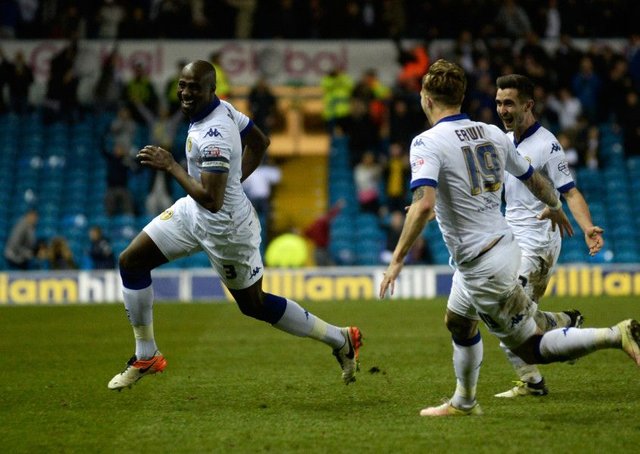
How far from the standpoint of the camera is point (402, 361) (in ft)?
33.3

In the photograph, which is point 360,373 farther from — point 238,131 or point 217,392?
point 238,131

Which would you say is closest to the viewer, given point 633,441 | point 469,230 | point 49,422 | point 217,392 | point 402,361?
point 633,441

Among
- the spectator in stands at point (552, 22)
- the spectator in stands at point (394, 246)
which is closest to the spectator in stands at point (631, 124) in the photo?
the spectator in stands at point (552, 22)

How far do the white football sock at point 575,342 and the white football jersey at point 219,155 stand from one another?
2.44 m

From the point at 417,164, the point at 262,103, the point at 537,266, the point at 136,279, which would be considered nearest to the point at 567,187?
the point at 537,266

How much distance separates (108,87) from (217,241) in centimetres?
1560

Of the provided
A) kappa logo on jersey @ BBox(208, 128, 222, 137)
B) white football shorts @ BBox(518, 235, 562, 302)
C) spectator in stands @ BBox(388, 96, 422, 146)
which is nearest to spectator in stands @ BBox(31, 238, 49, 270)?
spectator in stands @ BBox(388, 96, 422, 146)

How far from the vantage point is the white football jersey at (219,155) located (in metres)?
7.53

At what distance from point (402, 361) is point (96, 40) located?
1530 centimetres

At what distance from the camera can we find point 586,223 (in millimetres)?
7520

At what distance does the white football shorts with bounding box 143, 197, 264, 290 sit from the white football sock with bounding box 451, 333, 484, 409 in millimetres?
1712

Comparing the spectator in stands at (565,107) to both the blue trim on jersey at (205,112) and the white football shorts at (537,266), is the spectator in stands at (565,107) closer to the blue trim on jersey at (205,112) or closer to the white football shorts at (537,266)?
the white football shorts at (537,266)

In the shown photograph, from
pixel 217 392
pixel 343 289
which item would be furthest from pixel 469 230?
pixel 343 289

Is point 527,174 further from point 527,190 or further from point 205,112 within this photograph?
point 205,112
